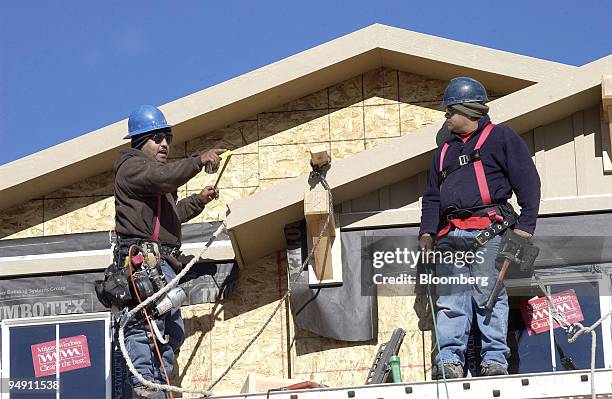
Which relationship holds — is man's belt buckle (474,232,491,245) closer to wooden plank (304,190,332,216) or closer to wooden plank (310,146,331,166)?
wooden plank (304,190,332,216)

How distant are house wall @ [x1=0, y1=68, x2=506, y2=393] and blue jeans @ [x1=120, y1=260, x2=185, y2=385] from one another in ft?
2.81

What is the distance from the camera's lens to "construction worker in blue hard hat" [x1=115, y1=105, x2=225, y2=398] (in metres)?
11.9

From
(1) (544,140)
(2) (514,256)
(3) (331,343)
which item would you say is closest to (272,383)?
(3) (331,343)

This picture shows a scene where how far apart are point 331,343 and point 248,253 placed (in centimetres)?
110

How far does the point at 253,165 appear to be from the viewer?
13.7 metres

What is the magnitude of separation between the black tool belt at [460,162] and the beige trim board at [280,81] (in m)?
1.64

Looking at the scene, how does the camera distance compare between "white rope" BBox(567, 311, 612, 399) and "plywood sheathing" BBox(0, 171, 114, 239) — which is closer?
"white rope" BBox(567, 311, 612, 399)

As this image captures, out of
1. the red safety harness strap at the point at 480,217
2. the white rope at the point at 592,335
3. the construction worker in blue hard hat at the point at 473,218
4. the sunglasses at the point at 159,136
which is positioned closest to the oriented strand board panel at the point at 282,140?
the sunglasses at the point at 159,136

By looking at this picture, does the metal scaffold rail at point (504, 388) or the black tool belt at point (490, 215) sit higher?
the black tool belt at point (490, 215)

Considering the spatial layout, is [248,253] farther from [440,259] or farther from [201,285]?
[440,259]

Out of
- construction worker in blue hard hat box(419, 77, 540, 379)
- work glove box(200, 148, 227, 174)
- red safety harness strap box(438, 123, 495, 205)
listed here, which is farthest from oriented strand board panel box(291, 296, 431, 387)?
work glove box(200, 148, 227, 174)

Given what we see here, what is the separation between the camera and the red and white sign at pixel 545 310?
1255 centimetres

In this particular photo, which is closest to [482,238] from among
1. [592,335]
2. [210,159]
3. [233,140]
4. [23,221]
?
[592,335]

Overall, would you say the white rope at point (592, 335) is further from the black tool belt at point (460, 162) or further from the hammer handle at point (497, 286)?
the black tool belt at point (460, 162)
